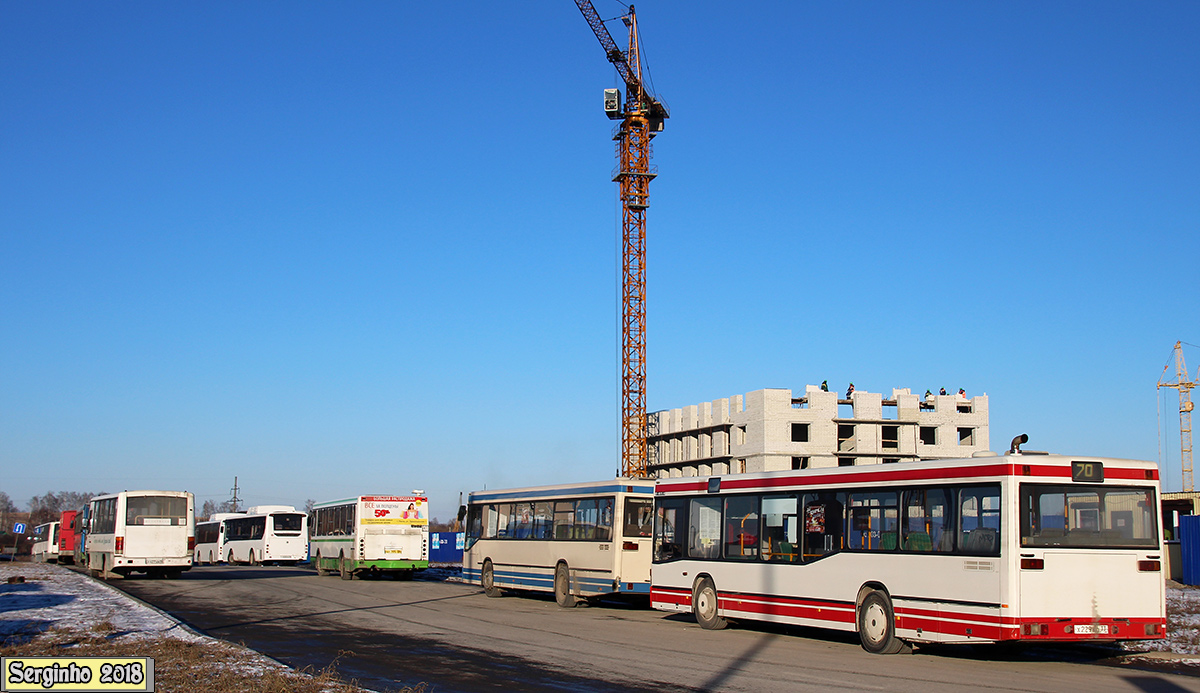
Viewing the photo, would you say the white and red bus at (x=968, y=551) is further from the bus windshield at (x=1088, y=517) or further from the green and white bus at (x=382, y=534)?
the green and white bus at (x=382, y=534)

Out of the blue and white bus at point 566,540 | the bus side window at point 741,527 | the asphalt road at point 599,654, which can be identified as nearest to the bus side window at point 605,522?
the blue and white bus at point 566,540

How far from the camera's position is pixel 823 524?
1723cm

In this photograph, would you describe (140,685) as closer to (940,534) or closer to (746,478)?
(940,534)

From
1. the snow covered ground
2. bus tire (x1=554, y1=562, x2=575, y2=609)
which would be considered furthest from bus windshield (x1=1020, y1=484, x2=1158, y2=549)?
bus tire (x1=554, y1=562, x2=575, y2=609)

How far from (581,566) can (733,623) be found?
200 inches

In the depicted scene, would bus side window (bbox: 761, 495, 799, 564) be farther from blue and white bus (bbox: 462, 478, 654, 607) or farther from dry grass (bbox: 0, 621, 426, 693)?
dry grass (bbox: 0, 621, 426, 693)

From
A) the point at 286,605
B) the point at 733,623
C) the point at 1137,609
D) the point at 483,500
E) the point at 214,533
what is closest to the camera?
the point at 1137,609

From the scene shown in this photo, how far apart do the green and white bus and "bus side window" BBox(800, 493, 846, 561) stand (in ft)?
69.6

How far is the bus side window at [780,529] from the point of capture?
58.6 feet

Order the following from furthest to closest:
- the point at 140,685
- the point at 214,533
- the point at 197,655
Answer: the point at 214,533 → the point at 197,655 → the point at 140,685

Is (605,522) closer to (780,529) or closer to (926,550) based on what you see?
(780,529)

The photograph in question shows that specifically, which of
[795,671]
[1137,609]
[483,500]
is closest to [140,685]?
[795,671]

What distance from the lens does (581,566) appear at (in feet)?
81.5

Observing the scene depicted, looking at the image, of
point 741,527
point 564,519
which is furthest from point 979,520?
point 564,519
